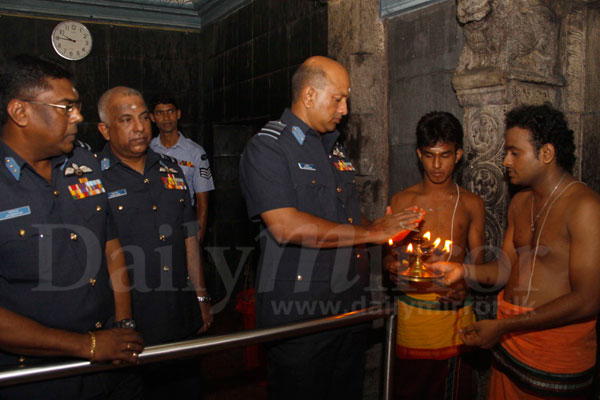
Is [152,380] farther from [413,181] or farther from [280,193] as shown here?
[413,181]

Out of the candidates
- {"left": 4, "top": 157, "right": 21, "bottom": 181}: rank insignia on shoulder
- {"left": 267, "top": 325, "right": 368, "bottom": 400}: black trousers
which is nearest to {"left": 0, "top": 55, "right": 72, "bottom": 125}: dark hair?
{"left": 4, "top": 157, "right": 21, "bottom": 181}: rank insignia on shoulder

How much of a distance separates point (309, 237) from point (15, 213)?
1397mm

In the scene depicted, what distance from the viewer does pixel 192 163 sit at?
5648 millimetres

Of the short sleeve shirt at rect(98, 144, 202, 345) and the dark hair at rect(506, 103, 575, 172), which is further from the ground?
the dark hair at rect(506, 103, 575, 172)

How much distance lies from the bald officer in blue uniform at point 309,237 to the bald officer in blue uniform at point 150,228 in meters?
0.62

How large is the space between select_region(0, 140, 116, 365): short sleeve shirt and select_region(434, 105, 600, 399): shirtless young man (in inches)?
73.3

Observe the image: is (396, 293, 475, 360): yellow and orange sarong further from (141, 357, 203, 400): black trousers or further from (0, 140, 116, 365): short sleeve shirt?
(0, 140, 116, 365): short sleeve shirt

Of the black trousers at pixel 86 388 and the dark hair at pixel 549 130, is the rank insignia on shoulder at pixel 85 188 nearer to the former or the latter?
the black trousers at pixel 86 388

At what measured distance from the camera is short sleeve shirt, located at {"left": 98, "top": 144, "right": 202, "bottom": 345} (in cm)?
305

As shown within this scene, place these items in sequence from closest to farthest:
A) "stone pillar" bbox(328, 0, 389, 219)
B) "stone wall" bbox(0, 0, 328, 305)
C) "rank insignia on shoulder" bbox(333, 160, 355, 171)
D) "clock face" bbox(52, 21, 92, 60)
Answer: "rank insignia on shoulder" bbox(333, 160, 355, 171), "stone pillar" bbox(328, 0, 389, 219), "stone wall" bbox(0, 0, 328, 305), "clock face" bbox(52, 21, 92, 60)

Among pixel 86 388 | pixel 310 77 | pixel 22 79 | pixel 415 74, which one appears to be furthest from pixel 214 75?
pixel 86 388

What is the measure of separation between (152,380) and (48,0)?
5806mm

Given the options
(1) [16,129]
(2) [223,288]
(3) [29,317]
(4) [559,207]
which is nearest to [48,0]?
(2) [223,288]

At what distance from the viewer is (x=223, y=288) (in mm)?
7992
